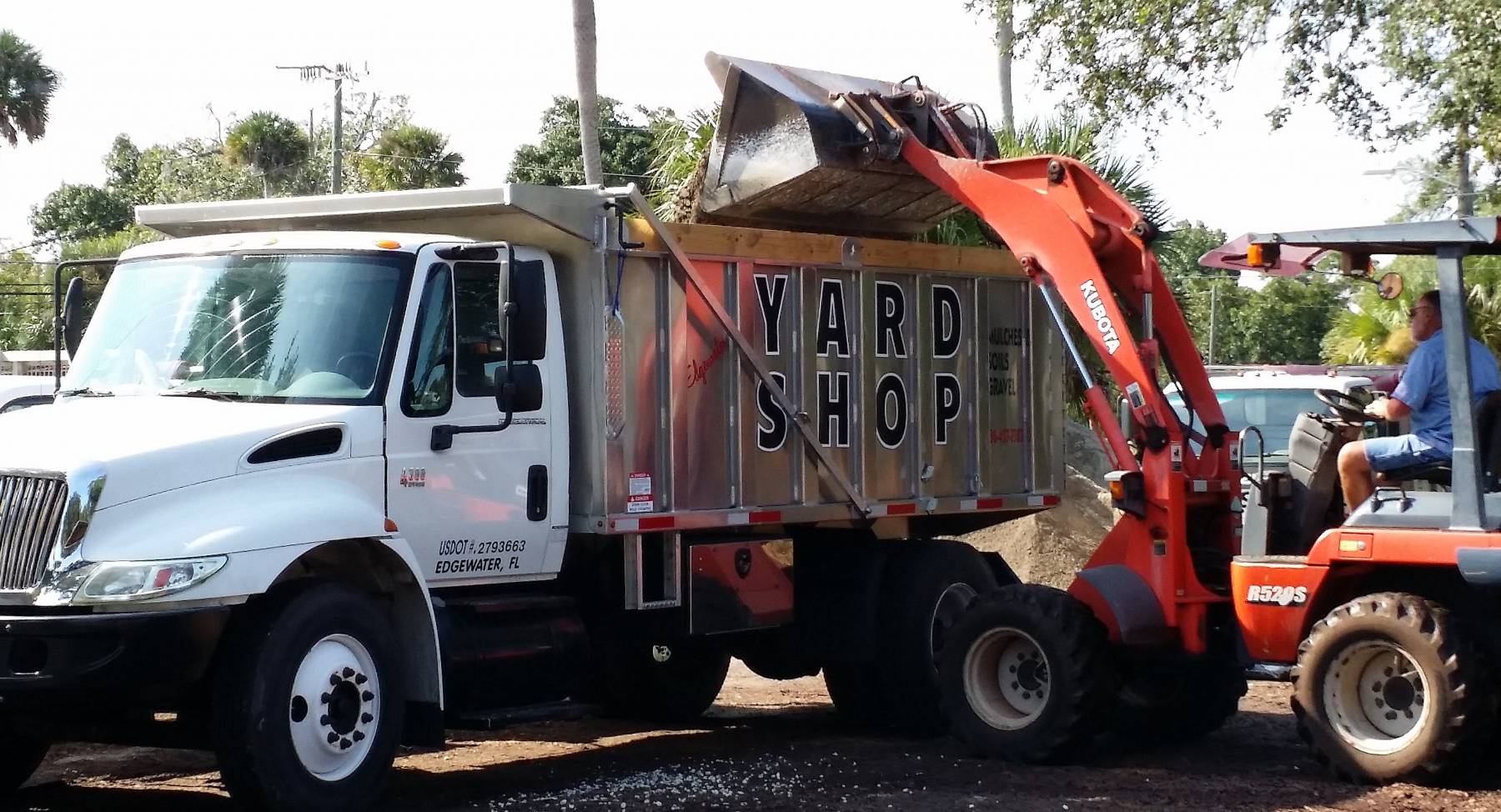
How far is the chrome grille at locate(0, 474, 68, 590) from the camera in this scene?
700cm

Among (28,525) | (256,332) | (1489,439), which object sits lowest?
(28,525)

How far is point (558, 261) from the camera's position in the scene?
9094 mm

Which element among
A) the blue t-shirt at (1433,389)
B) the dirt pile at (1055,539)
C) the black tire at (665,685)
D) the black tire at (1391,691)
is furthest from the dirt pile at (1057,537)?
the black tire at (1391,691)

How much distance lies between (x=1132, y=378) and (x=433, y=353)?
3644 millimetres

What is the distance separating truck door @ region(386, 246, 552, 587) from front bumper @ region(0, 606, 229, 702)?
134cm

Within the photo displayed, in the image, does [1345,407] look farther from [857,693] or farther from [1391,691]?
[857,693]

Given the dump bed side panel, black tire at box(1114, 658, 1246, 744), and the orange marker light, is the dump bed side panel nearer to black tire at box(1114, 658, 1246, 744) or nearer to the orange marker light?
black tire at box(1114, 658, 1246, 744)

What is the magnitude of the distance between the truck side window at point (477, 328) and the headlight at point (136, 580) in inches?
69.8

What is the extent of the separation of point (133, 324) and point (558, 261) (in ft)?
6.79

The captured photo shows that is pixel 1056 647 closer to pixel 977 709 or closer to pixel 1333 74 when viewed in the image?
pixel 977 709

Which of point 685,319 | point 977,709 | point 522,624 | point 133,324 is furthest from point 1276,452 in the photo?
point 133,324

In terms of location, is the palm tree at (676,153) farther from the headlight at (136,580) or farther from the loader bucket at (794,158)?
the headlight at (136,580)

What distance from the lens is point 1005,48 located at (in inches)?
688

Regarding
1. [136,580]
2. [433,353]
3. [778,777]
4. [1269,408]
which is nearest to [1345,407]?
[778,777]
